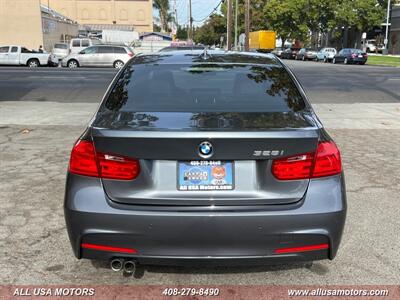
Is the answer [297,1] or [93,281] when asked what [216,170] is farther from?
[297,1]

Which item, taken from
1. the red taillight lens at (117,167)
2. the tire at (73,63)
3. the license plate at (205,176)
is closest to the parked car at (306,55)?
the tire at (73,63)

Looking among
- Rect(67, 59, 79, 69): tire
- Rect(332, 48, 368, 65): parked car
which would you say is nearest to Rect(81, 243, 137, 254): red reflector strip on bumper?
Rect(67, 59, 79, 69): tire

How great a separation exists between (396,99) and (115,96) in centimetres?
1301

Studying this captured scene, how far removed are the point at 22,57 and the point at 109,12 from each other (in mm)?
64260

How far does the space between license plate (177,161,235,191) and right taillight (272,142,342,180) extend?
0.28 metres

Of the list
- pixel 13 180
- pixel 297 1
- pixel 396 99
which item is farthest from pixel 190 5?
pixel 13 180

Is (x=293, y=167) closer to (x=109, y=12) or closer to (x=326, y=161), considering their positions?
(x=326, y=161)

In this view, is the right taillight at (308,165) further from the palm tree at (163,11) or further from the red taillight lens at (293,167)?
the palm tree at (163,11)

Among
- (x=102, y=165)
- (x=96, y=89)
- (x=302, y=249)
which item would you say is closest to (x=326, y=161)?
(x=302, y=249)

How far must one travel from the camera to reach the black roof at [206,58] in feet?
14.1

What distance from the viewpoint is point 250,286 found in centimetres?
354

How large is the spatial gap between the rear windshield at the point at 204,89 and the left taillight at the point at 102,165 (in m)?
0.55

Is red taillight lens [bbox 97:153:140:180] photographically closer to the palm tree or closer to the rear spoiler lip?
the rear spoiler lip

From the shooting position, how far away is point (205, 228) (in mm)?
2965
